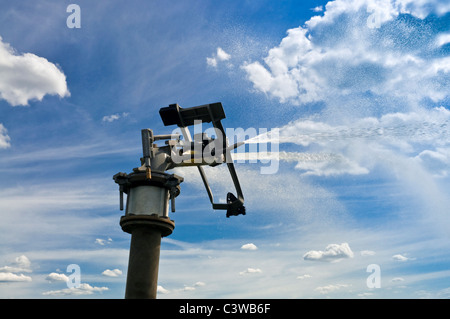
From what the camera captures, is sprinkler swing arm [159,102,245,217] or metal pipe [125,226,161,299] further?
sprinkler swing arm [159,102,245,217]

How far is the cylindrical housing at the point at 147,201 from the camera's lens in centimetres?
1681

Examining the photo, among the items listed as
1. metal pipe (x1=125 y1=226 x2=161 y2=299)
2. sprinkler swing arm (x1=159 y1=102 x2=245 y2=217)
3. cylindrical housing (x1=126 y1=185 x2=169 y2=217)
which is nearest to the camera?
metal pipe (x1=125 y1=226 x2=161 y2=299)

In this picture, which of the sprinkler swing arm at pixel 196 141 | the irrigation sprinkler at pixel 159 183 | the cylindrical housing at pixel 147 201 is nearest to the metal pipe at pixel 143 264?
the irrigation sprinkler at pixel 159 183

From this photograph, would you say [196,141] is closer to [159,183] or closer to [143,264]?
[159,183]

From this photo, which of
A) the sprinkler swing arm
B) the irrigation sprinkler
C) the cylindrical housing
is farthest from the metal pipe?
the sprinkler swing arm

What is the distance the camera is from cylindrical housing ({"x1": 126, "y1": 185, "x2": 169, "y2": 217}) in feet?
55.2

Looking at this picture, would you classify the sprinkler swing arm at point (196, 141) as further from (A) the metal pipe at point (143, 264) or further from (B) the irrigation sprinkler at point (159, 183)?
(A) the metal pipe at point (143, 264)

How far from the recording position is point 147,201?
55.6 ft

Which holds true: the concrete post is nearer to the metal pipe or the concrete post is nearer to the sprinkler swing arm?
the metal pipe

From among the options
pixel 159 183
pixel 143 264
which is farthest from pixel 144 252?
pixel 159 183
